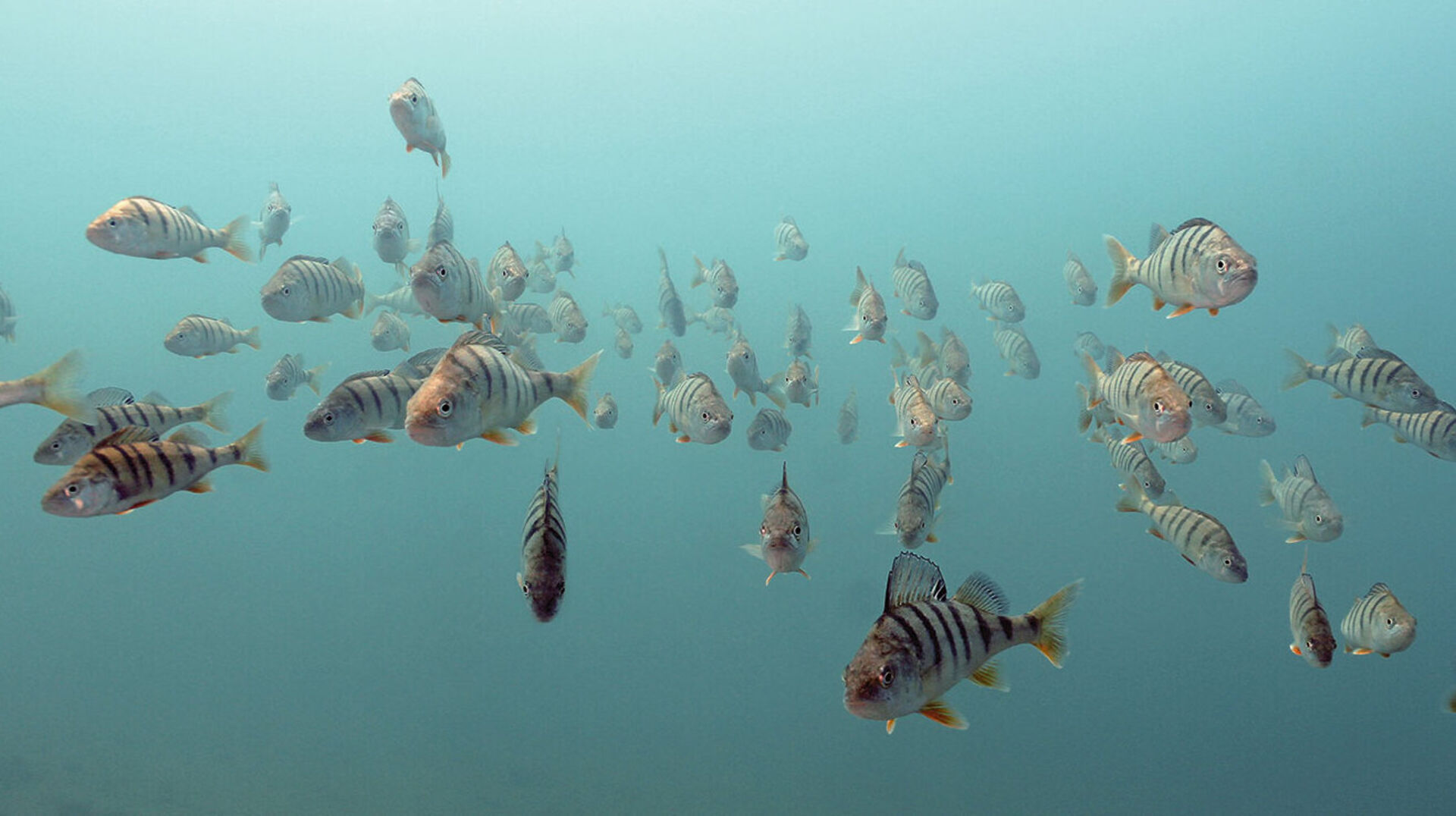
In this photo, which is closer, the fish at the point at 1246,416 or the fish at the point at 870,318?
the fish at the point at 870,318

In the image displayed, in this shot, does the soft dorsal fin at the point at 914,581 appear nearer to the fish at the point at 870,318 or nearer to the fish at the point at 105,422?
the fish at the point at 870,318

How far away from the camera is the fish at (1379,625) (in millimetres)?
3648

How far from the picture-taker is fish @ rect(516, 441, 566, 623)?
7.78 feet

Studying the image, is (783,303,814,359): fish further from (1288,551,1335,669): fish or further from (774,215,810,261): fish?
(1288,551,1335,669): fish

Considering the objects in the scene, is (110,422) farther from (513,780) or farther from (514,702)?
(514,702)

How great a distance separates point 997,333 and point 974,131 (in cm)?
5053

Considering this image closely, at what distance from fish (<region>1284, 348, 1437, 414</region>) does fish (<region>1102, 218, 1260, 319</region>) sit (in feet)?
5.90

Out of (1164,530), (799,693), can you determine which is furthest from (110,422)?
(799,693)

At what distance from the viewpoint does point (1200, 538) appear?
3.92 metres

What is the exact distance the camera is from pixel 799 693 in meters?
19.3

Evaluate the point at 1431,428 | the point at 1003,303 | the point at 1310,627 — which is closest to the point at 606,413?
the point at 1003,303

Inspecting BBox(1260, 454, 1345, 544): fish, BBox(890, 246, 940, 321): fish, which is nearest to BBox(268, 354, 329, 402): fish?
BBox(890, 246, 940, 321): fish

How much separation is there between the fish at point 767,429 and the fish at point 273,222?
14.3ft

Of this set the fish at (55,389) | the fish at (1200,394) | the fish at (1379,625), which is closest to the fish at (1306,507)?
the fish at (1379,625)
